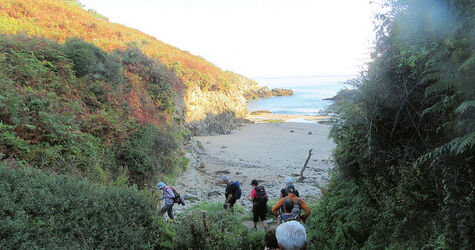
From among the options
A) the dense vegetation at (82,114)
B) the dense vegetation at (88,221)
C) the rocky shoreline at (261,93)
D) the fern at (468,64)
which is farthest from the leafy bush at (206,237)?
the rocky shoreline at (261,93)

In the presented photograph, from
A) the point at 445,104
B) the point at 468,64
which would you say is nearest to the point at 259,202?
the point at 445,104

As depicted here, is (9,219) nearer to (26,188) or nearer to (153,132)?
(26,188)

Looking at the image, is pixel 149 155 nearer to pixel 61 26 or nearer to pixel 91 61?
pixel 91 61

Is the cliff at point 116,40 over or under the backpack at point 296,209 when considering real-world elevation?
over

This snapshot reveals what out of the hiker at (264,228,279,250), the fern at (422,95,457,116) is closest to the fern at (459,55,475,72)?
the fern at (422,95,457,116)

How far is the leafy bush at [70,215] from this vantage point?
4.26 metres

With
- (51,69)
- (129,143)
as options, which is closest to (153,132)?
(129,143)

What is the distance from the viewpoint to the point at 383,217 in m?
5.50

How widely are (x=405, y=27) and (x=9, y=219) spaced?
6967 millimetres

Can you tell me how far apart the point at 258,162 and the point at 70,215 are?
1787cm

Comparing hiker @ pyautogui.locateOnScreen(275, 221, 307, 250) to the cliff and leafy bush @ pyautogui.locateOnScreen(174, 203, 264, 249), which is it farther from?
the cliff

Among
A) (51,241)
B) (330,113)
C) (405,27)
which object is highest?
(405,27)

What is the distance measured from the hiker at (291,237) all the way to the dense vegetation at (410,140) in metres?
2.45

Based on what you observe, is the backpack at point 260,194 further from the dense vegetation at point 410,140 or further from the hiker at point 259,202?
the dense vegetation at point 410,140
